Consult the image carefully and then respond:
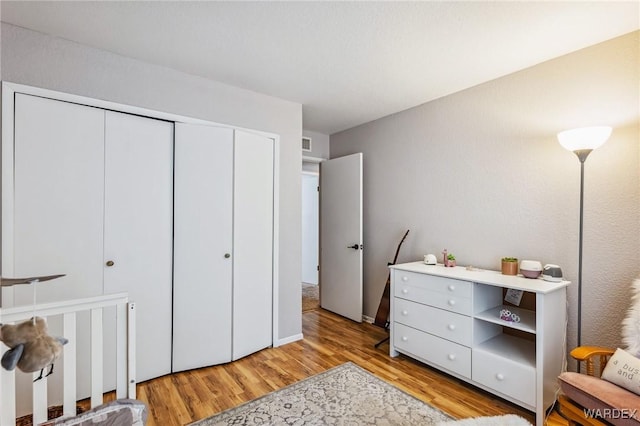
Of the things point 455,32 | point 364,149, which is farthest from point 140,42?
point 364,149

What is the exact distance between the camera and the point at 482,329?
A: 2.20 m

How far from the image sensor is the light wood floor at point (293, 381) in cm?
191

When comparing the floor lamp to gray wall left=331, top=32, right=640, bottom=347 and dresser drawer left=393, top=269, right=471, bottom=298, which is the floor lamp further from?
dresser drawer left=393, top=269, right=471, bottom=298

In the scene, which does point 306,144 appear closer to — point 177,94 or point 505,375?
point 177,94

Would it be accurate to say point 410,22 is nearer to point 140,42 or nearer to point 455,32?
point 455,32

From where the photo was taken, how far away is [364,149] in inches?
145

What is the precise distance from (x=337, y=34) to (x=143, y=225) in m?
1.93

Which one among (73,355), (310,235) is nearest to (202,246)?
(73,355)

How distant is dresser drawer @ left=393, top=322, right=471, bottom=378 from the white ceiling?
7.06 feet

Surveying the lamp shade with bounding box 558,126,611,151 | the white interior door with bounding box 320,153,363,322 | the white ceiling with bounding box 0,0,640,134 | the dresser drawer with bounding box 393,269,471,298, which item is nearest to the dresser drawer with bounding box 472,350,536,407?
the dresser drawer with bounding box 393,269,471,298

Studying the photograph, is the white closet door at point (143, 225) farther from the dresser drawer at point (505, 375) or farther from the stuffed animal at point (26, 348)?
the dresser drawer at point (505, 375)

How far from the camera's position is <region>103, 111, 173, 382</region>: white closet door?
209cm

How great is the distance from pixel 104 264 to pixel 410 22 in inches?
101

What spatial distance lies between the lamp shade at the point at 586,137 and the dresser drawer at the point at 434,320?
53.0 inches
